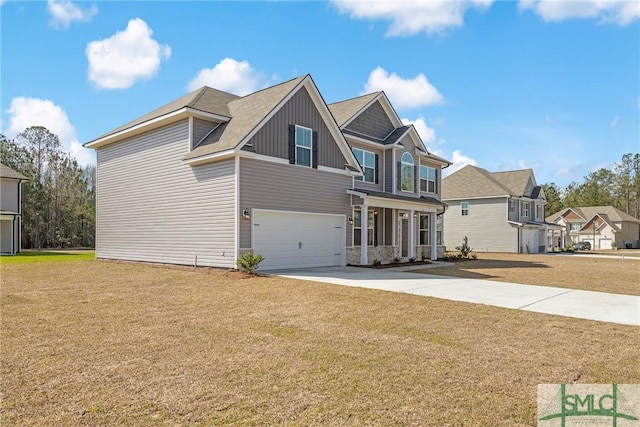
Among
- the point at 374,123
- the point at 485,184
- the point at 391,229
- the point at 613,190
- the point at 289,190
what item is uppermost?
the point at 613,190

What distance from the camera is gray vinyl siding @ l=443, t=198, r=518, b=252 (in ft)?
122

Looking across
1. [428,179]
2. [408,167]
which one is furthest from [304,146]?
[428,179]

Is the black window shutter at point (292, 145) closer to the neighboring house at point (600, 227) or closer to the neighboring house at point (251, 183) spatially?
the neighboring house at point (251, 183)

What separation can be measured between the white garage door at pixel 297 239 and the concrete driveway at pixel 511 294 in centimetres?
179

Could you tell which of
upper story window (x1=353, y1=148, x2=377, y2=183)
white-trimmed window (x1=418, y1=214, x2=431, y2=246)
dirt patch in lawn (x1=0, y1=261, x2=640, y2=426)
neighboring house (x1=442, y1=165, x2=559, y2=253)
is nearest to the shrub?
dirt patch in lawn (x1=0, y1=261, x2=640, y2=426)

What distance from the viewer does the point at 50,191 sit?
1718 inches

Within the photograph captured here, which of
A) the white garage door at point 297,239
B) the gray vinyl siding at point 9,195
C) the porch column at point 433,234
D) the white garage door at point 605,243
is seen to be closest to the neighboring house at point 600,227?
the white garage door at point 605,243

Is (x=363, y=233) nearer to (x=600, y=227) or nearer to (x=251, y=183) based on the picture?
(x=251, y=183)

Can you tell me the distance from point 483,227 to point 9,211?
37692 millimetres

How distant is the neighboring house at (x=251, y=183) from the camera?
15.0 metres

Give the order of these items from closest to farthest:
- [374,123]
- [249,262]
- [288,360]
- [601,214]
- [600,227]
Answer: [288,360]
[249,262]
[374,123]
[600,227]
[601,214]

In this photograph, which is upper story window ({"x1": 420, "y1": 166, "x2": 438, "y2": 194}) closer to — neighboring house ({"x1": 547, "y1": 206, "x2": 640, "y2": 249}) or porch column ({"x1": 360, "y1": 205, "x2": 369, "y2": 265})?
porch column ({"x1": 360, "y1": 205, "x2": 369, "y2": 265})

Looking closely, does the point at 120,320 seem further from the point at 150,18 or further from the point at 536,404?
the point at 150,18

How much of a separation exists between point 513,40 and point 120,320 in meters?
14.0
